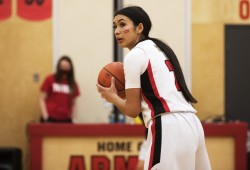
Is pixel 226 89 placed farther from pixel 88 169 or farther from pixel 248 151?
pixel 88 169

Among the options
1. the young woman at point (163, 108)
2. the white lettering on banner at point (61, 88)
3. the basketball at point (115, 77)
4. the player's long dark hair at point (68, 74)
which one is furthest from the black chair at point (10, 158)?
the young woman at point (163, 108)

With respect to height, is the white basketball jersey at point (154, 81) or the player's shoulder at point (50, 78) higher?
the white basketball jersey at point (154, 81)

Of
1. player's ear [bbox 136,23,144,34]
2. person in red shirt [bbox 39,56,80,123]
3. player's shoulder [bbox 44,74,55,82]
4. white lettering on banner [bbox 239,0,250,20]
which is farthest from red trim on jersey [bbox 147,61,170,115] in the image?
white lettering on banner [bbox 239,0,250,20]

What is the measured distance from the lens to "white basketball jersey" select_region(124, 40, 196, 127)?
4.13 meters

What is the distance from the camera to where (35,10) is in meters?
9.72

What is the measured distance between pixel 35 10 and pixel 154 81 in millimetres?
5875

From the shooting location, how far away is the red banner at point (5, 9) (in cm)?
973

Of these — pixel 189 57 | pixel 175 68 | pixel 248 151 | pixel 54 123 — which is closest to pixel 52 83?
pixel 54 123

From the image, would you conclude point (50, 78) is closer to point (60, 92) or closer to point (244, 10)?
point (60, 92)

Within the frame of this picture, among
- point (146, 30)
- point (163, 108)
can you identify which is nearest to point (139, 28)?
point (146, 30)

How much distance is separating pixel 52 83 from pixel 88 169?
5.00ft

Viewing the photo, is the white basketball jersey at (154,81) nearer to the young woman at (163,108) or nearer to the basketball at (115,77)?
the young woman at (163,108)

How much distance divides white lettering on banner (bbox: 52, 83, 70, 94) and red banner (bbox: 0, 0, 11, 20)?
1409mm

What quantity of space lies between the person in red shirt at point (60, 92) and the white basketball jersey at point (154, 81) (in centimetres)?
508
